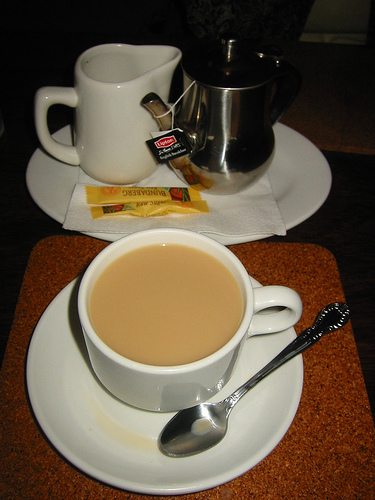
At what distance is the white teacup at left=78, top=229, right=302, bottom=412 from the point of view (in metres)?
0.43

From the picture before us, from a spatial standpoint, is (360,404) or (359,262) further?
(359,262)

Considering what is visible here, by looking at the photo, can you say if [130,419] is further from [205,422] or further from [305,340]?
[305,340]

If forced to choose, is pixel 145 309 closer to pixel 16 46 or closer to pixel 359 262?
pixel 359 262

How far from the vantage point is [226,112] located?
75 cm

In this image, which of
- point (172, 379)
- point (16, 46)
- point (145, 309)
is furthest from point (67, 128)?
point (172, 379)

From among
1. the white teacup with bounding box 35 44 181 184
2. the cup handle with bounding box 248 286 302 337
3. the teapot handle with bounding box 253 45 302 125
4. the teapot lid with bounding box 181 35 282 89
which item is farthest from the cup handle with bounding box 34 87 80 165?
the cup handle with bounding box 248 286 302 337

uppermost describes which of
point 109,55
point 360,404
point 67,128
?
point 109,55

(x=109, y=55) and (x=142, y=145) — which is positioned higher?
(x=109, y=55)

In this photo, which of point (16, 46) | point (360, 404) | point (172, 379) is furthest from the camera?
point (16, 46)

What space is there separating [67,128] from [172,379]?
29.4 inches

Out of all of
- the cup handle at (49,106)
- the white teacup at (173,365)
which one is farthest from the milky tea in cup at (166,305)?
the cup handle at (49,106)

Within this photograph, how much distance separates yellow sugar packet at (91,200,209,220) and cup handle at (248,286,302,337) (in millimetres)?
338

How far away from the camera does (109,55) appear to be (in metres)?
0.84

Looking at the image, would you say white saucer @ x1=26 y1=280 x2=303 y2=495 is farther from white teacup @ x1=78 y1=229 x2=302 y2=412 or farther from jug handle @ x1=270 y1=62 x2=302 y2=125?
jug handle @ x1=270 y1=62 x2=302 y2=125
